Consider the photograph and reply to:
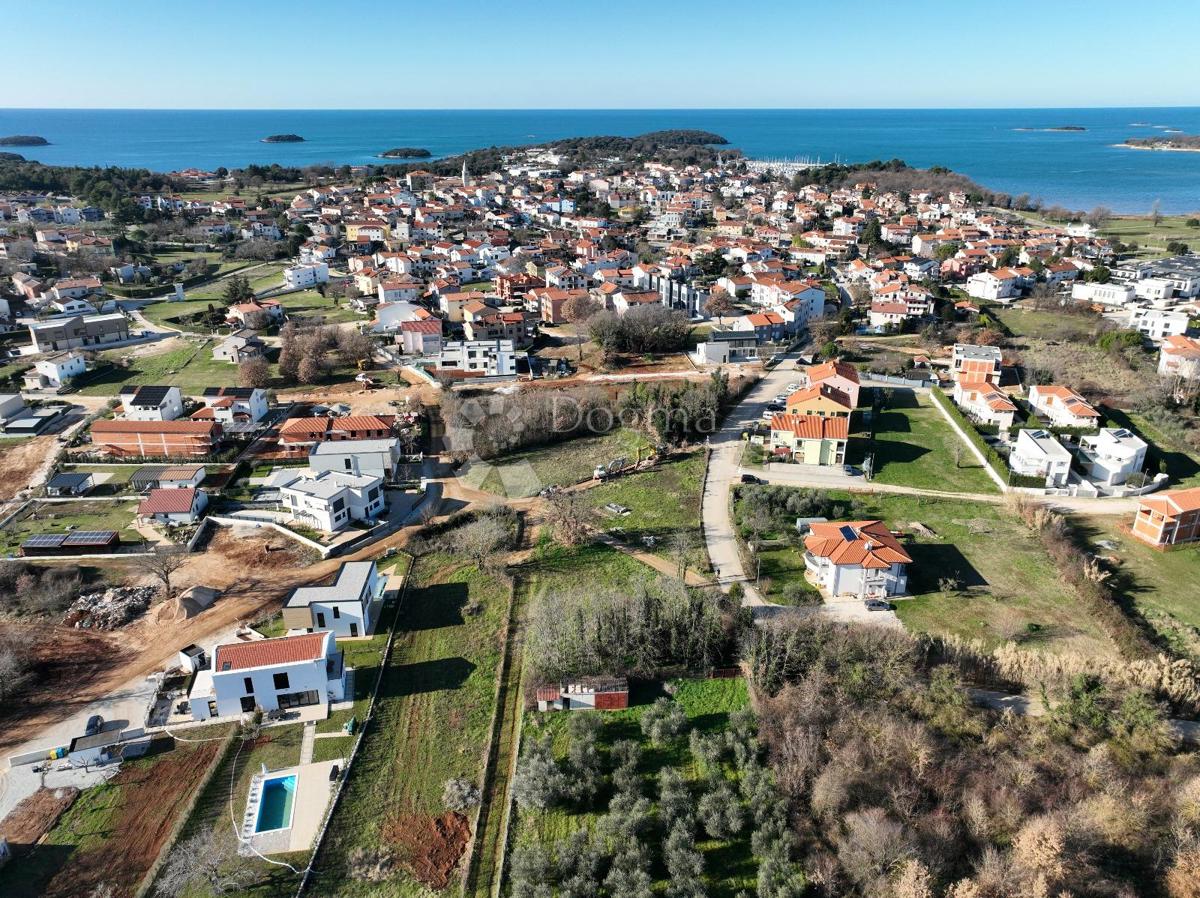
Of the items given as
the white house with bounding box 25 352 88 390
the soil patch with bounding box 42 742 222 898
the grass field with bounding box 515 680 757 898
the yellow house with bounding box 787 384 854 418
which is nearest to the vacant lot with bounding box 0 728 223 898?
the soil patch with bounding box 42 742 222 898

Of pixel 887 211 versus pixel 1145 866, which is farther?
pixel 887 211

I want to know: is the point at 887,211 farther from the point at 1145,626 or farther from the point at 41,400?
the point at 41,400

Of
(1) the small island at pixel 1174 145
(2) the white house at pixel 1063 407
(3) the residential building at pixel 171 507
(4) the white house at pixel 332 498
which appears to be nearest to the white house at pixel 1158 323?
(2) the white house at pixel 1063 407

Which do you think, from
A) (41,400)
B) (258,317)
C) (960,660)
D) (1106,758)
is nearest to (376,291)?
(258,317)

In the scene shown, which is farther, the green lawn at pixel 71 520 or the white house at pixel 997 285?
the white house at pixel 997 285

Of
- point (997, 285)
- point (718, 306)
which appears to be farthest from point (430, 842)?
point (997, 285)

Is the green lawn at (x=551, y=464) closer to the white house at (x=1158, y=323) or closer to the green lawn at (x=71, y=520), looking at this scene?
the green lawn at (x=71, y=520)
